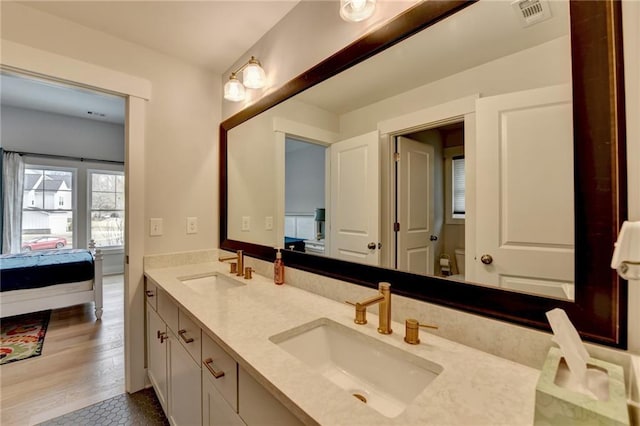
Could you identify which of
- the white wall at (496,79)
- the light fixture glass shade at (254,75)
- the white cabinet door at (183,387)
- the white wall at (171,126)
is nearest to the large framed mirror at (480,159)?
the white wall at (496,79)

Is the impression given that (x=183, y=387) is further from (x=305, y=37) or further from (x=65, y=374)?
(x=305, y=37)

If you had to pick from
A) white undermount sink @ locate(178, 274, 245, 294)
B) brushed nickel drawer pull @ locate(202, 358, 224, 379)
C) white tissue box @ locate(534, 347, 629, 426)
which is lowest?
brushed nickel drawer pull @ locate(202, 358, 224, 379)

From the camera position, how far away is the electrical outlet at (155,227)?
6.44 feet

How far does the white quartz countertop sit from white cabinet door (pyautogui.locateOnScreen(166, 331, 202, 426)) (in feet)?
0.88

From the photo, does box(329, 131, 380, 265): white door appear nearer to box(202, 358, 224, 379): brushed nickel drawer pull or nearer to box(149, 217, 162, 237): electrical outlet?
box(202, 358, 224, 379): brushed nickel drawer pull

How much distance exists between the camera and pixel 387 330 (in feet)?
3.05

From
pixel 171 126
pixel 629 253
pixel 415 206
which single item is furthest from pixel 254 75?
pixel 629 253

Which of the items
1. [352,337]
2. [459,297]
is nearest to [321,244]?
[352,337]

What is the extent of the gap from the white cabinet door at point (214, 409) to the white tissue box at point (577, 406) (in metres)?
0.76

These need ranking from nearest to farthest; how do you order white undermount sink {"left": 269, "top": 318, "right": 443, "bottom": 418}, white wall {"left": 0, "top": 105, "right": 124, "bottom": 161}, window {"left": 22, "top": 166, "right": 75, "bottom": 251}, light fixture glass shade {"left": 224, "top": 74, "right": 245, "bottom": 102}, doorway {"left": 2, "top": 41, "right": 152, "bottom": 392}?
white undermount sink {"left": 269, "top": 318, "right": 443, "bottom": 418} → doorway {"left": 2, "top": 41, "right": 152, "bottom": 392} → light fixture glass shade {"left": 224, "top": 74, "right": 245, "bottom": 102} → white wall {"left": 0, "top": 105, "right": 124, "bottom": 161} → window {"left": 22, "top": 166, "right": 75, "bottom": 251}

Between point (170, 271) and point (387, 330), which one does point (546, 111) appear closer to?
point (387, 330)

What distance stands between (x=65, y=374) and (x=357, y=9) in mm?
3098

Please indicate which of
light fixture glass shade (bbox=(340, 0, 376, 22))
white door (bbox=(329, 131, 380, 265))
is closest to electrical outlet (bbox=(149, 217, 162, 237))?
white door (bbox=(329, 131, 380, 265))

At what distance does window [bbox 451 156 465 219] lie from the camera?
36.3 inches
